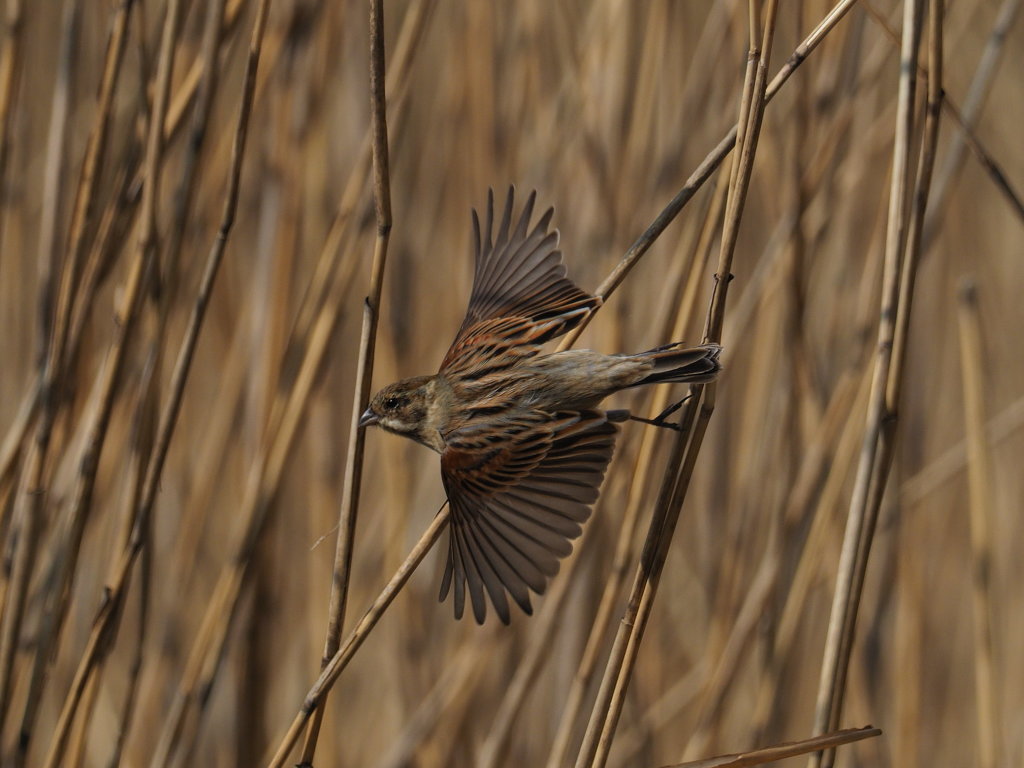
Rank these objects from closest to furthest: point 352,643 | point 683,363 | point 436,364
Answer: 1. point 352,643
2. point 683,363
3. point 436,364

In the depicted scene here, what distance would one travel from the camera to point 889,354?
50.3 inches

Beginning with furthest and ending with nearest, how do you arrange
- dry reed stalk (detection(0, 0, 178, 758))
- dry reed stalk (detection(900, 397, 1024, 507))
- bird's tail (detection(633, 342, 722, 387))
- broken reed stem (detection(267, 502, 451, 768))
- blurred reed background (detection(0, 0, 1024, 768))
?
dry reed stalk (detection(900, 397, 1024, 507)) → blurred reed background (detection(0, 0, 1024, 768)) → dry reed stalk (detection(0, 0, 178, 758)) → bird's tail (detection(633, 342, 722, 387)) → broken reed stem (detection(267, 502, 451, 768))

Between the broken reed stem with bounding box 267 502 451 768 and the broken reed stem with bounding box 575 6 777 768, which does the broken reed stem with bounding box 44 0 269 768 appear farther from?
the broken reed stem with bounding box 575 6 777 768

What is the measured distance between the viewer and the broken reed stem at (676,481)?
1.24 m

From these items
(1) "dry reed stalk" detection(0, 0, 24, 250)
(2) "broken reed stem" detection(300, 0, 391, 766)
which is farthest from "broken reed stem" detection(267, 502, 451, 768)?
(1) "dry reed stalk" detection(0, 0, 24, 250)

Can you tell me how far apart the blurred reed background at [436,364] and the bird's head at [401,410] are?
0.44ft

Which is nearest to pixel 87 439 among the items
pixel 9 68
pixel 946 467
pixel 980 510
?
pixel 9 68

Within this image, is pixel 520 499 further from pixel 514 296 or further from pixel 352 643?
pixel 514 296

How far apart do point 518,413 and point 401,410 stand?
0.26 meters

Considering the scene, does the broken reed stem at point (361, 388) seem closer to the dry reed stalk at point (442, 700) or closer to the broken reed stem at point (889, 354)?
the broken reed stem at point (889, 354)

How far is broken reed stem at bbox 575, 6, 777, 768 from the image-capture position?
1.24 meters

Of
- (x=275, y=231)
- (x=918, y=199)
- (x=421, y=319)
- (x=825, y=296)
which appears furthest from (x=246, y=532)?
(x=825, y=296)

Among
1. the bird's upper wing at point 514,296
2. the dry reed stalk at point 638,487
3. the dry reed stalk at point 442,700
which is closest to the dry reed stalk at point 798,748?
the dry reed stalk at point 638,487

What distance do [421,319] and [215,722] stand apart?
3.74ft
